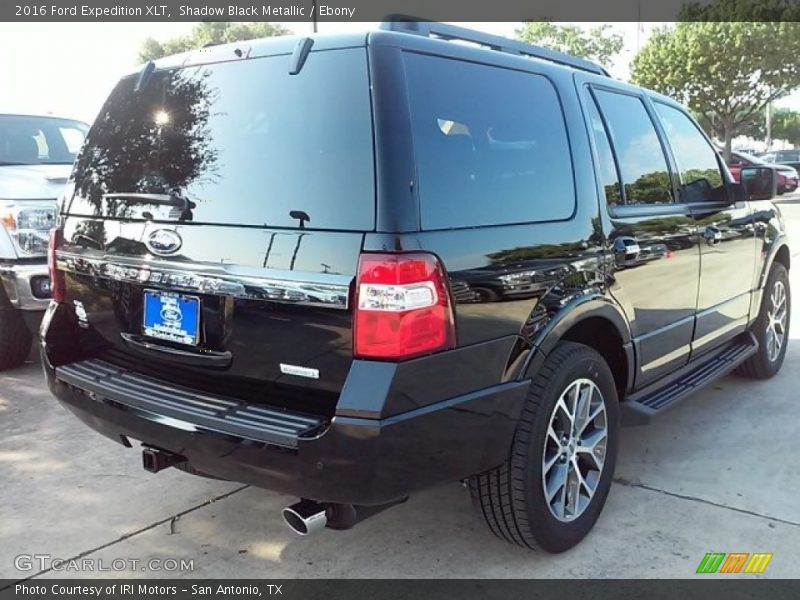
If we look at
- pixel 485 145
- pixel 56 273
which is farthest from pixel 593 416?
pixel 56 273

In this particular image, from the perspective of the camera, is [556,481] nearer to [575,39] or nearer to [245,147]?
[245,147]

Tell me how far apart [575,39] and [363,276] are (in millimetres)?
40067

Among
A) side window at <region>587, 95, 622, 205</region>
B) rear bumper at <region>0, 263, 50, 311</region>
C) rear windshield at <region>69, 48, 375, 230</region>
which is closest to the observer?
rear windshield at <region>69, 48, 375, 230</region>

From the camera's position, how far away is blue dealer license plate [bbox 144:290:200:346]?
8.38ft

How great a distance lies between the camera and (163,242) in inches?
103

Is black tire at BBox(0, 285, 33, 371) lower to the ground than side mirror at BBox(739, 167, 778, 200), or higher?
lower

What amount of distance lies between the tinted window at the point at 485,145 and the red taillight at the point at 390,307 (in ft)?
0.61

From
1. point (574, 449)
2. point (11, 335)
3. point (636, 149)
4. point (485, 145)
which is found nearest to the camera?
point (485, 145)

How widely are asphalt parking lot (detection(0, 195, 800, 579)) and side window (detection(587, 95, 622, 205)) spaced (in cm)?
141

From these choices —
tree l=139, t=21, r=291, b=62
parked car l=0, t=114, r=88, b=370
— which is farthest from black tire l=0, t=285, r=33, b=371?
tree l=139, t=21, r=291, b=62

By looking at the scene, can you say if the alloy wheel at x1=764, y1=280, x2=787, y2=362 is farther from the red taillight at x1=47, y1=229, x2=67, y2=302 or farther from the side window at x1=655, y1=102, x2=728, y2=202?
the red taillight at x1=47, y1=229, x2=67, y2=302

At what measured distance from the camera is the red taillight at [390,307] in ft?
7.25

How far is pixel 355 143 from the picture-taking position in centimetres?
230

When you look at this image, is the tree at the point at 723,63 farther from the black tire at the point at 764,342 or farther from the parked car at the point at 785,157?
the black tire at the point at 764,342
